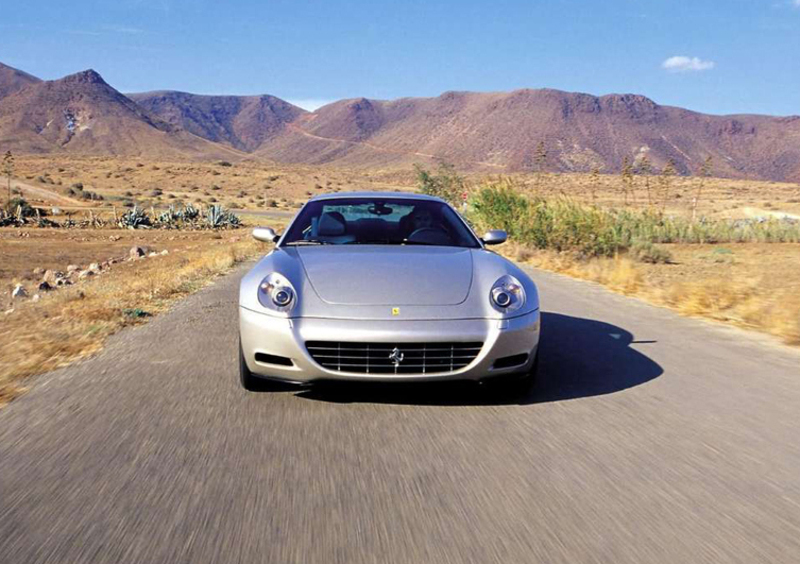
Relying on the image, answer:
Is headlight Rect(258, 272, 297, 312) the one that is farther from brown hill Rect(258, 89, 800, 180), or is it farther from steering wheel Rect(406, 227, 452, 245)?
brown hill Rect(258, 89, 800, 180)

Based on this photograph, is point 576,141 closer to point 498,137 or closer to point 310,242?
point 498,137

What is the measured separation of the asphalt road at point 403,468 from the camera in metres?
3.36

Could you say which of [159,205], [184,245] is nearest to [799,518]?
[184,245]

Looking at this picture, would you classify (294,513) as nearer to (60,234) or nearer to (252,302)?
(252,302)

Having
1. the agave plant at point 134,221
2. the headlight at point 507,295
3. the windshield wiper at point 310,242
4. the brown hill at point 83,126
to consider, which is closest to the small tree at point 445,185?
the agave plant at point 134,221

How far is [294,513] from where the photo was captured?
3666 mm

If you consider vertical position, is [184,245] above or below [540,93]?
below

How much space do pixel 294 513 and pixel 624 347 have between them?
16.7ft

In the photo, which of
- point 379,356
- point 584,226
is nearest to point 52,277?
point 584,226

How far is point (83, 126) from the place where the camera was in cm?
17412

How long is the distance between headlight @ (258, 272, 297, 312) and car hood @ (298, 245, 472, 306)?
180 mm

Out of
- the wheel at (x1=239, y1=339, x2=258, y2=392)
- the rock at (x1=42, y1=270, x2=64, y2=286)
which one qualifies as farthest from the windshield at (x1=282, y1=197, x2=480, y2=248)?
the rock at (x1=42, y1=270, x2=64, y2=286)

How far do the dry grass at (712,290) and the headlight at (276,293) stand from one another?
5679 millimetres

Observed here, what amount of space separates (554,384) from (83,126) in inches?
7238
